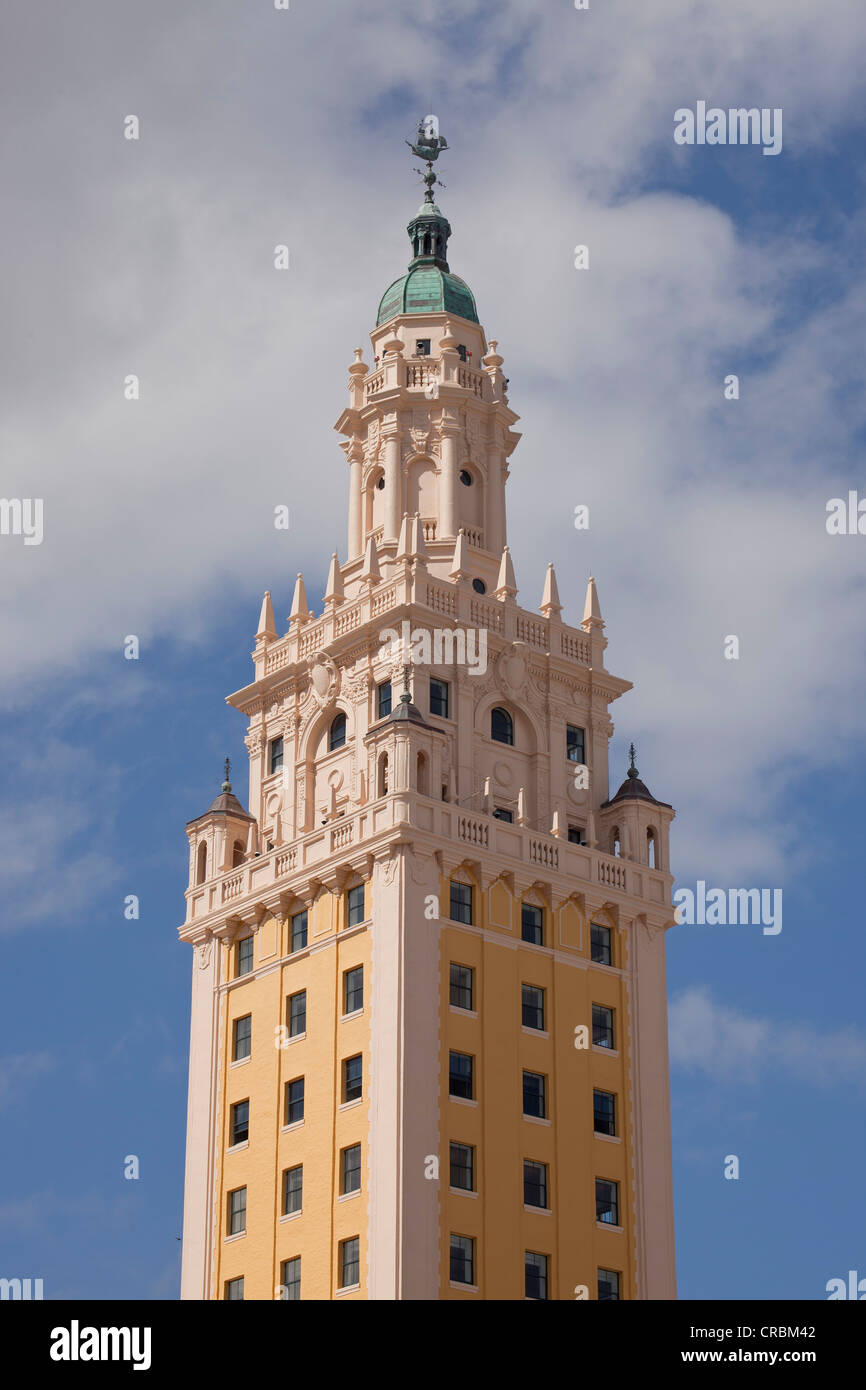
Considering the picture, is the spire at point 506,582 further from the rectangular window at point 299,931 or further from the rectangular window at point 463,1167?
the rectangular window at point 463,1167

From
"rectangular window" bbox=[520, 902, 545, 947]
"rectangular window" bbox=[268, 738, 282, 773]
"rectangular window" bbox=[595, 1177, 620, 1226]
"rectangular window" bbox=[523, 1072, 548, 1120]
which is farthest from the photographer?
"rectangular window" bbox=[268, 738, 282, 773]

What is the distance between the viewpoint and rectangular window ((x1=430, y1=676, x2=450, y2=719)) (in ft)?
323

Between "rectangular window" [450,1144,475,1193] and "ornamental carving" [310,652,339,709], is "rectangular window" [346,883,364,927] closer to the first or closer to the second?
"rectangular window" [450,1144,475,1193]

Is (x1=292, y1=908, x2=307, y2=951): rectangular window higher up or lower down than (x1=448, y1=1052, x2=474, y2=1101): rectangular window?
higher up

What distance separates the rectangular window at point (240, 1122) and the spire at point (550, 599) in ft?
74.6

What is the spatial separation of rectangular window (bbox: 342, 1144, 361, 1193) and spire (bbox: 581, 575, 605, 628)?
25.8 meters

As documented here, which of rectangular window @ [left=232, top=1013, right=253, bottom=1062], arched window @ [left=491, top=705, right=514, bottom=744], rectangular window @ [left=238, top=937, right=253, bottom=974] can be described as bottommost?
rectangular window @ [left=232, top=1013, right=253, bottom=1062]

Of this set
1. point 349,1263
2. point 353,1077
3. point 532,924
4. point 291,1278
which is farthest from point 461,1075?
point 291,1278

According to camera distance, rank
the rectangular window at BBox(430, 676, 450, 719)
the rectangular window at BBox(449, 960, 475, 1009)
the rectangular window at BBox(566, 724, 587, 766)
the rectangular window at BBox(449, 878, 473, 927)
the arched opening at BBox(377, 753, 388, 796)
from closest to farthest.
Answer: the rectangular window at BBox(449, 960, 475, 1009) → the rectangular window at BBox(449, 878, 473, 927) → the arched opening at BBox(377, 753, 388, 796) → the rectangular window at BBox(430, 676, 450, 719) → the rectangular window at BBox(566, 724, 587, 766)

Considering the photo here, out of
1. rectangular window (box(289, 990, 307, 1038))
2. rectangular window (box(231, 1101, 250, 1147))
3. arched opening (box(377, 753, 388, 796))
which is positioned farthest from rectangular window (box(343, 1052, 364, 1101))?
arched opening (box(377, 753, 388, 796))

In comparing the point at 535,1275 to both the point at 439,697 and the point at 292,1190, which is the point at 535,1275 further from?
the point at 439,697

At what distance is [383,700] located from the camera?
325 feet

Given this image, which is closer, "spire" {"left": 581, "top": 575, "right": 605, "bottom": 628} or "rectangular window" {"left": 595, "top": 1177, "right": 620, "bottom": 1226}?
"rectangular window" {"left": 595, "top": 1177, "right": 620, "bottom": 1226}
